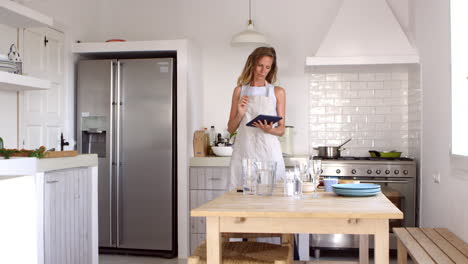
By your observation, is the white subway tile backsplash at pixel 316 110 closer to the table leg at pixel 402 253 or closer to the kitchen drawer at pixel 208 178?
the kitchen drawer at pixel 208 178

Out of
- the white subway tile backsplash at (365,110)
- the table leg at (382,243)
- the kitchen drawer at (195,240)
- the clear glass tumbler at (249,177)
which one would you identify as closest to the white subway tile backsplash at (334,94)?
the white subway tile backsplash at (365,110)

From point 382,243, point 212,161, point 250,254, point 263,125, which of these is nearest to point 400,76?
point 212,161

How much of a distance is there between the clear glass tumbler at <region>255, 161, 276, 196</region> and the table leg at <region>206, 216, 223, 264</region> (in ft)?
1.39

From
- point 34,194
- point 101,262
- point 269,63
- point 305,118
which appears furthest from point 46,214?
point 305,118

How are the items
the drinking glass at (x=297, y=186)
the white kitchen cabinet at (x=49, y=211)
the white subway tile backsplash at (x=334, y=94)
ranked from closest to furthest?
1. the drinking glass at (x=297, y=186)
2. the white kitchen cabinet at (x=49, y=211)
3. the white subway tile backsplash at (x=334, y=94)

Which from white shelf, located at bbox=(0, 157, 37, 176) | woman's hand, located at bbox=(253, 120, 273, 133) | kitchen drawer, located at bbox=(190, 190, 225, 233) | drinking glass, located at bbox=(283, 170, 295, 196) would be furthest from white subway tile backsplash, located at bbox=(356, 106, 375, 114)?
white shelf, located at bbox=(0, 157, 37, 176)

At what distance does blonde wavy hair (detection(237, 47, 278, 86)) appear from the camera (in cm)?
353

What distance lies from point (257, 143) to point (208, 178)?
4.88 ft

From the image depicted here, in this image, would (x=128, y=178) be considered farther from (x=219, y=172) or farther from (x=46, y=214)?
(x=46, y=214)

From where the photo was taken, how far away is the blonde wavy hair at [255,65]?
353 centimetres

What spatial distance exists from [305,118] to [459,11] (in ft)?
7.92

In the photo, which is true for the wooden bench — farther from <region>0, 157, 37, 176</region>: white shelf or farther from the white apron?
<region>0, 157, 37, 176</region>: white shelf

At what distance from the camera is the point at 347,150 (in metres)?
5.62

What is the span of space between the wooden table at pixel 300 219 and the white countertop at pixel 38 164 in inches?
54.3
